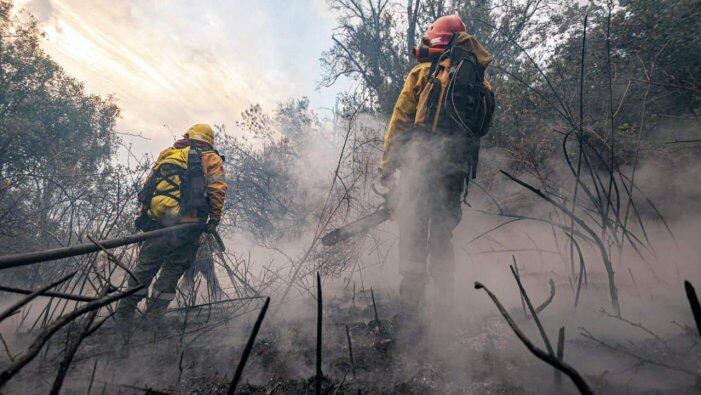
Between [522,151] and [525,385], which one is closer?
[525,385]

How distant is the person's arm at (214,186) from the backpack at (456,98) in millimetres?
2388

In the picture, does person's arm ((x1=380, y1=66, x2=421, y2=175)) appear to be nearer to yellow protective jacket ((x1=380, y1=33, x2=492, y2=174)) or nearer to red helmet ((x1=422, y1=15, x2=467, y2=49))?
yellow protective jacket ((x1=380, y1=33, x2=492, y2=174))

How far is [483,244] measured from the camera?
14.0 ft

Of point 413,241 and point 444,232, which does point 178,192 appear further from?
point 444,232

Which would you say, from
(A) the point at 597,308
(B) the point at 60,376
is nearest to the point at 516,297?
(A) the point at 597,308

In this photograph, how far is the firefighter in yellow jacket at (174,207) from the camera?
3.33m

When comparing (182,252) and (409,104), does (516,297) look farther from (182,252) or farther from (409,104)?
(182,252)

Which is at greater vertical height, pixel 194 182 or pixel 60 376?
pixel 194 182

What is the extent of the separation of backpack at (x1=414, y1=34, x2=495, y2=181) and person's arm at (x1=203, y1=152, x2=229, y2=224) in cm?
239

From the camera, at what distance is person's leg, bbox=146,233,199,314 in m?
3.31

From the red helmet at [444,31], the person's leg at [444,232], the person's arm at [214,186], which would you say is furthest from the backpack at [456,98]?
the person's arm at [214,186]

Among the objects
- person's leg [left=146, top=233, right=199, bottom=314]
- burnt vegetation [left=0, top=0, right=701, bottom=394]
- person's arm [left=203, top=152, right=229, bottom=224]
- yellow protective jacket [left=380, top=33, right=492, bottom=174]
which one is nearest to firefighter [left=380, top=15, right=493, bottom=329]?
yellow protective jacket [left=380, top=33, right=492, bottom=174]

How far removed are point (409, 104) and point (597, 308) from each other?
2065 mm

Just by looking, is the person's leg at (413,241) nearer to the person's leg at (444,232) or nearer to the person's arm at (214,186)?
the person's leg at (444,232)
